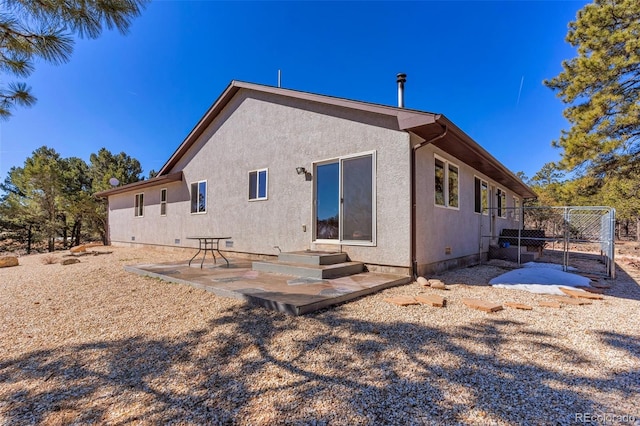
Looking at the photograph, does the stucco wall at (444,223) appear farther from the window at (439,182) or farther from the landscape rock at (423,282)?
the landscape rock at (423,282)

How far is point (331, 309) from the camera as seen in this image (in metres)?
3.89

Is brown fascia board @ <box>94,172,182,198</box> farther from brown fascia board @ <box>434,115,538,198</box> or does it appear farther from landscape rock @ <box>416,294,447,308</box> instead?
landscape rock @ <box>416,294,447,308</box>

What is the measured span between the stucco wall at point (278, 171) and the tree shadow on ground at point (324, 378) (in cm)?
302

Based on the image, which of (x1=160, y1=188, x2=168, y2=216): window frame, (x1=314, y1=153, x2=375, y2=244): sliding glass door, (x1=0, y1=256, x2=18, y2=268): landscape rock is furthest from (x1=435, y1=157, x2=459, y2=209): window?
(x1=0, y1=256, x2=18, y2=268): landscape rock

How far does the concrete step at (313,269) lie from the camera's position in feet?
17.9

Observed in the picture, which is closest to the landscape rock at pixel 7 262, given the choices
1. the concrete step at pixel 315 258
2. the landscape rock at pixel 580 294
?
the concrete step at pixel 315 258

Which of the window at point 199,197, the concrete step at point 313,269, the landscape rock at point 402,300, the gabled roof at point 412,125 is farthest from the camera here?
the window at point 199,197

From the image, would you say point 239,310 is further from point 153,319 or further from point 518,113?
point 518,113

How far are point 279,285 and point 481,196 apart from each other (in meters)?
8.30

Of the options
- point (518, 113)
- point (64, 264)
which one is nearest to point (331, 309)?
point (64, 264)

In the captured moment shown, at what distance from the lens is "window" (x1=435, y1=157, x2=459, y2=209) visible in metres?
6.85

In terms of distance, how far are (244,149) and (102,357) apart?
23.5 ft

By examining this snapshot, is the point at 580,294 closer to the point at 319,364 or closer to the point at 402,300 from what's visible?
the point at 402,300

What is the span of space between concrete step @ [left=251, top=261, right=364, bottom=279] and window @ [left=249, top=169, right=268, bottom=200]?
8.47 feet
